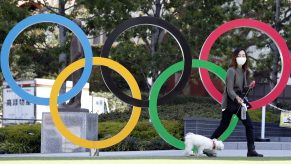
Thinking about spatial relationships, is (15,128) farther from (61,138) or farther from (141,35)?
(141,35)

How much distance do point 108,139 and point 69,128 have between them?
2.41m

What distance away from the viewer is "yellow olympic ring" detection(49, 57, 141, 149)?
14.2 metres

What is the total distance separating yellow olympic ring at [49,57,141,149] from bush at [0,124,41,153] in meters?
4.56

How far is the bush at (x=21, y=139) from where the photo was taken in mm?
18752

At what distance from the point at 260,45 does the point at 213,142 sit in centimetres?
1436

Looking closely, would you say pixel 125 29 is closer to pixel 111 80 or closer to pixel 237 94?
pixel 111 80

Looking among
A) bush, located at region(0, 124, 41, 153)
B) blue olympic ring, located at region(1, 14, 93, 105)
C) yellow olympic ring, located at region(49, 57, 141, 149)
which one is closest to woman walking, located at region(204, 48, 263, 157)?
yellow olympic ring, located at region(49, 57, 141, 149)

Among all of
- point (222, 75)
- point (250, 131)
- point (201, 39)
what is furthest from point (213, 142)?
point (201, 39)

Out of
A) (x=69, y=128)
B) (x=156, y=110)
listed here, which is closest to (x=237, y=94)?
(x=156, y=110)

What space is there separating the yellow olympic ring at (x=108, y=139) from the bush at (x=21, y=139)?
456 cm

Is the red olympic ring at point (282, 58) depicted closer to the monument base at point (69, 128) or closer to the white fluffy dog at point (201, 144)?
the white fluffy dog at point (201, 144)

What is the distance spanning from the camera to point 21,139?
63.2 feet

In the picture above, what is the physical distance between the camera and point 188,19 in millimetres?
27359

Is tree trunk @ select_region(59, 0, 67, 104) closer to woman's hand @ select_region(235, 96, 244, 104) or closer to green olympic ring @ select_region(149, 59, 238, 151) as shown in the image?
green olympic ring @ select_region(149, 59, 238, 151)
